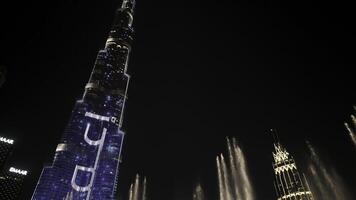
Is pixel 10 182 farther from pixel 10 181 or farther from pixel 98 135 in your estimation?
pixel 98 135

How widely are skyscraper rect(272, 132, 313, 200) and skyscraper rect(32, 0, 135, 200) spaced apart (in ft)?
297

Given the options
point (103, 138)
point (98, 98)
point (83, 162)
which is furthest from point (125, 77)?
point (83, 162)

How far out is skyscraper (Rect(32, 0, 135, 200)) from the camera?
4567 inches

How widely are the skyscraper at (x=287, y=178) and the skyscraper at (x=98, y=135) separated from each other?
9057 centimetres

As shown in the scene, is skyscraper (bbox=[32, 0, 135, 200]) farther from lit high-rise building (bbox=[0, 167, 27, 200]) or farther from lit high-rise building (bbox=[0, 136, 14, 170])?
lit high-rise building (bbox=[0, 136, 14, 170])

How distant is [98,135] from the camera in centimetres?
13388

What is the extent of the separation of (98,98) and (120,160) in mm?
34547

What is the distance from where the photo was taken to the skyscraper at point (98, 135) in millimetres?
116000

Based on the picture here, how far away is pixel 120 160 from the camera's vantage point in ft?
453

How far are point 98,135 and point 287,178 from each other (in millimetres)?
105054

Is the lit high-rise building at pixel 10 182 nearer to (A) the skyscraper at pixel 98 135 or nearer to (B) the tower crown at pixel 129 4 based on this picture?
(A) the skyscraper at pixel 98 135

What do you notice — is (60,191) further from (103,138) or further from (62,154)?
(103,138)

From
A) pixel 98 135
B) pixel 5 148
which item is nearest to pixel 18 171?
pixel 5 148

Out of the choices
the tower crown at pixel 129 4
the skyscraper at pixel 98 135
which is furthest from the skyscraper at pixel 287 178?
the tower crown at pixel 129 4
